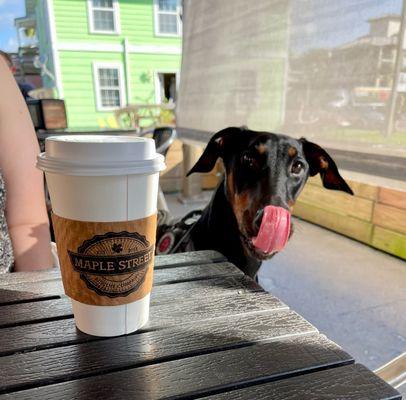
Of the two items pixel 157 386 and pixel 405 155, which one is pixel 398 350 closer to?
pixel 405 155

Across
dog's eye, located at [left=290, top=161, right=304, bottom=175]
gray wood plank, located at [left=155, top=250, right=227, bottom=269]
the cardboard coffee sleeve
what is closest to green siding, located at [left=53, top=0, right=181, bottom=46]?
dog's eye, located at [left=290, top=161, right=304, bottom=175]

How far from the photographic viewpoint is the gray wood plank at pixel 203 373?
1.71 ft

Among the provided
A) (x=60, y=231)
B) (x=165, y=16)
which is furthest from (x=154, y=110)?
(x=60, y=231)

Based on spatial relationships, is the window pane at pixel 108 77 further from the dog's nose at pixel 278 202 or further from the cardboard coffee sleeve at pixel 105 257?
the cardboard coffee sleeve at pixel 105 257

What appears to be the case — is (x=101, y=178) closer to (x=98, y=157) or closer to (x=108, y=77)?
(x=98, y=157)

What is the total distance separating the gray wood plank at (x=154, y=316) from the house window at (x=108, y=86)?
1012 centimetres

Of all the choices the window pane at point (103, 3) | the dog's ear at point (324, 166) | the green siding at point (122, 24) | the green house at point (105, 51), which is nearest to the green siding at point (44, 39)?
the green house at point (105, 51)

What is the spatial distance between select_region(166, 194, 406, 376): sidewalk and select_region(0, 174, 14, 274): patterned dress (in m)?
1.84

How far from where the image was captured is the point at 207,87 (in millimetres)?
2568

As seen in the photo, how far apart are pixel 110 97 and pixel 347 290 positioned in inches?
359

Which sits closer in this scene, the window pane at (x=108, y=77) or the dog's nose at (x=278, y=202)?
the dog's nose at (x=278, y=202)

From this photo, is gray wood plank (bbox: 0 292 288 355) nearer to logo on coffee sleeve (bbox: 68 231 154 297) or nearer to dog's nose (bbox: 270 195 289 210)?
logo on coffee sleeve (bbox: 68 231 154 297)

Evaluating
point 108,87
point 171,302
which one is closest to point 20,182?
point 171,302

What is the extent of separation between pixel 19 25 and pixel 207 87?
1248cm
